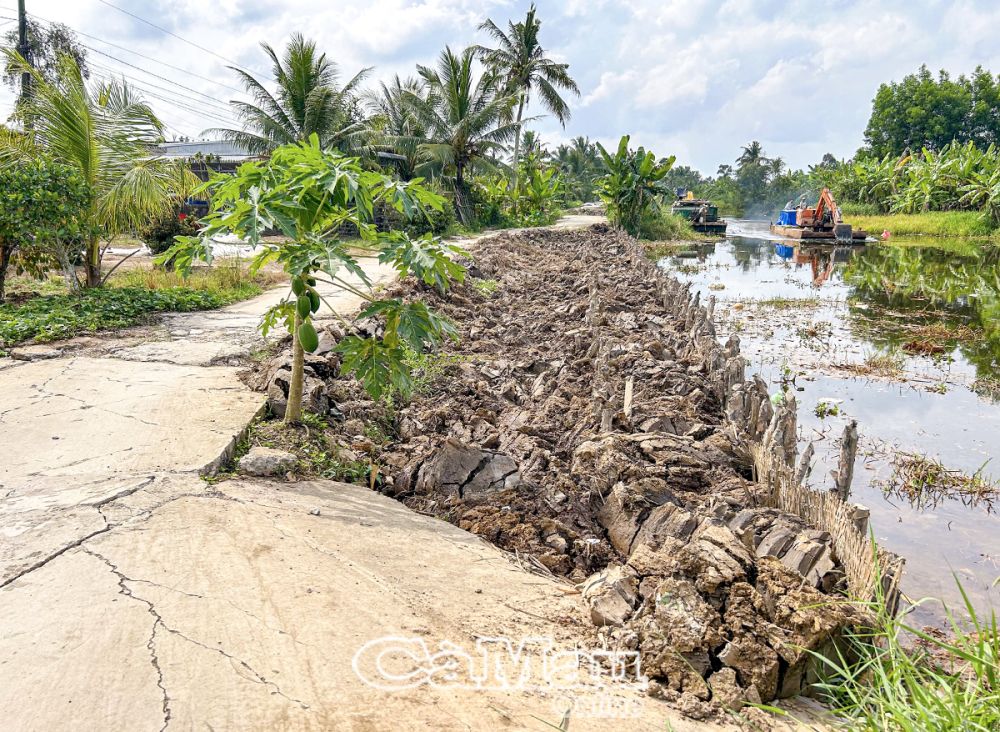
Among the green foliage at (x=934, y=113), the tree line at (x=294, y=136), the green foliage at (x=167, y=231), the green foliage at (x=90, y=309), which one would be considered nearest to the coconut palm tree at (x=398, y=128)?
the tree line at (x=294, y=136)

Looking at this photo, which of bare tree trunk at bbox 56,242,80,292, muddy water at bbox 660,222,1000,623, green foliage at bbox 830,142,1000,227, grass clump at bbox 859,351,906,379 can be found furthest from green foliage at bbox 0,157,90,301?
green foliage at bbox 830,142,1000,227

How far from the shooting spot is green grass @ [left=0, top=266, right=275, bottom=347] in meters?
6.05

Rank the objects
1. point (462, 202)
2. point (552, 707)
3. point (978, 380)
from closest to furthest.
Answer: point (552, 707) → point (978, 380) → point (462, 202)

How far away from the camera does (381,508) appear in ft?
11.6

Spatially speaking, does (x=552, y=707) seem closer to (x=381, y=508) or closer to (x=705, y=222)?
(x=381, y=508)

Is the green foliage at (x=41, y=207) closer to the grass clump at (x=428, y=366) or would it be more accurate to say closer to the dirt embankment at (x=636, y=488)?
the dirt embankment at (x=636, y=488)

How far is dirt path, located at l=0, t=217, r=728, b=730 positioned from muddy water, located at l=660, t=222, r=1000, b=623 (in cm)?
248

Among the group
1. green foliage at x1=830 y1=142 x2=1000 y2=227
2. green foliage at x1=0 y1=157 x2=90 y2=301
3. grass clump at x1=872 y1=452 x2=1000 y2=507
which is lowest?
grass clump at x1=872 y1=452 x2=1000 y2=507

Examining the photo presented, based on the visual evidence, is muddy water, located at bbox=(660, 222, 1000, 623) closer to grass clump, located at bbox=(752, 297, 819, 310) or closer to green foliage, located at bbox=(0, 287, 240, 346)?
grass clump, located at bbox=(752, 297, 819, 310)

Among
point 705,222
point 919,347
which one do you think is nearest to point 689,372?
point 919,347

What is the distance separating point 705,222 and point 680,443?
31.5 metres

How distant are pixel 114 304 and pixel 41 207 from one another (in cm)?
128

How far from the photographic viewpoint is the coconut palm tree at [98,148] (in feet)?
25.3

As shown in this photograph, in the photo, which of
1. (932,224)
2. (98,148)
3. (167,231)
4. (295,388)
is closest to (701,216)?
(932,224)
